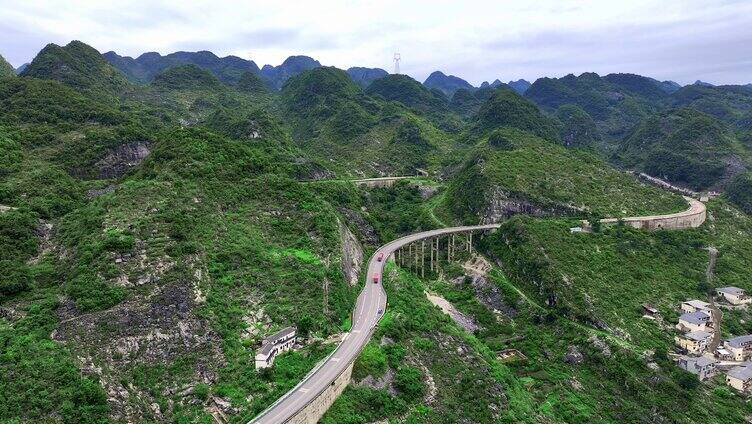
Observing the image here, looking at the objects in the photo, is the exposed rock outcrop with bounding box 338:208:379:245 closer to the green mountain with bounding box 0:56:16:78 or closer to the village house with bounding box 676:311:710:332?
the village house with bounding box 676:311:710:332

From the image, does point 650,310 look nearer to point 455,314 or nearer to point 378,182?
point 455,314

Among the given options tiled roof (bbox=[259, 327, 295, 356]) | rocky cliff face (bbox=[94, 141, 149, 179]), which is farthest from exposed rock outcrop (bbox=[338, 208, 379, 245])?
tiled roof (bbox=[259, 327, 295, 356])

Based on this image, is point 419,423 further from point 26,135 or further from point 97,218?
point 26,135

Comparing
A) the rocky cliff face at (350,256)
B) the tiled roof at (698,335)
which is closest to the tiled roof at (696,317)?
Result: the tiled roof at (698,335)

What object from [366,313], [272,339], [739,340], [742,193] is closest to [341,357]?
[272,339]

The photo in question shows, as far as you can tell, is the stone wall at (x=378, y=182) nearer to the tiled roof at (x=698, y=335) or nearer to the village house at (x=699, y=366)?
the tiled roof at (x=698, y=335)

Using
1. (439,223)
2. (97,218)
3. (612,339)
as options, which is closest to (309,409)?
(97,218)
